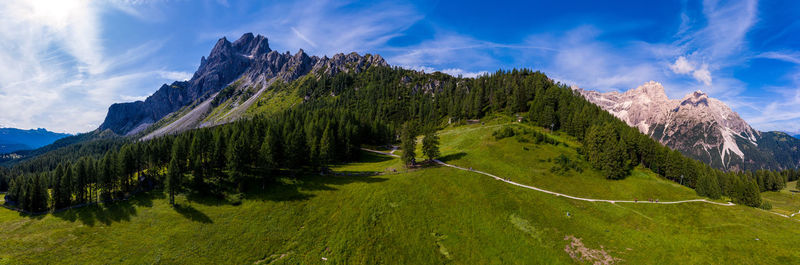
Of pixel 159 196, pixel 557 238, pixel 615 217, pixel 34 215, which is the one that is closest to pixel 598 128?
pixel 615 217

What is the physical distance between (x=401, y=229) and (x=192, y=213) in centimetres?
4624

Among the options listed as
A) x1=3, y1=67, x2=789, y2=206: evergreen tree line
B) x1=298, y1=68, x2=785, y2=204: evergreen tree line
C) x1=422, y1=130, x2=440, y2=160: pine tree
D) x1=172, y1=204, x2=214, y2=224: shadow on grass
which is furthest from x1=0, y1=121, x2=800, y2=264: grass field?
x1=298, y1=68, x2=785, y2=204: evergreen tree line

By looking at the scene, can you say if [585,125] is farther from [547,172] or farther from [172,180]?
[172,180]

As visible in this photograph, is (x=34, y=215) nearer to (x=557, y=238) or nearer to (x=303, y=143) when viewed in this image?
(x=303, y=143)

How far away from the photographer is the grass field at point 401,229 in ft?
159

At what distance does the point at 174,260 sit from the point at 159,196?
29284mm

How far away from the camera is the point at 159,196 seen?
67.1 meters

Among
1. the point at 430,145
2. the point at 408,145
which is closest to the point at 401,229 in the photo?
the point at 408,145

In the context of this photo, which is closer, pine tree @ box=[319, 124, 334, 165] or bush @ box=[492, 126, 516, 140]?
pine tree @ box=[319, 124, 334, 165]

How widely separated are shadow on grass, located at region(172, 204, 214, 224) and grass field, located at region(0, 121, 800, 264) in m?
0.24

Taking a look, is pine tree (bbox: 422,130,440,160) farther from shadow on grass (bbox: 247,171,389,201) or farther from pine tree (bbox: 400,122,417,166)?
shadow on grass (bbox: 247,171,389,201)

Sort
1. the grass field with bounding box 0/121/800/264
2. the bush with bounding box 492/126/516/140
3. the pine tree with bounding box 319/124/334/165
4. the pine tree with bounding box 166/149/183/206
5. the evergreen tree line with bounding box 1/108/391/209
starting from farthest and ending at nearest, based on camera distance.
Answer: the bush with bounding box 492/126/516/140, the pine tree with bounding box 319/124/334/165, the evergreen tree line with bounding box 1/108/391/209, the pine tree with bounding box 166/149/183/206, the grass field with bounding box 0/121/800/264

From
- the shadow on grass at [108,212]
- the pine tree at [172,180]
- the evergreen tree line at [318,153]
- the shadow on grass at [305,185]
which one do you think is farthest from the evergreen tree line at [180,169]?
the shadow on grass at [305,185]

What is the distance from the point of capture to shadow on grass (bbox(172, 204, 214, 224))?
2276 inches
